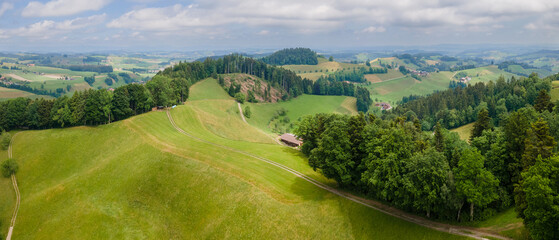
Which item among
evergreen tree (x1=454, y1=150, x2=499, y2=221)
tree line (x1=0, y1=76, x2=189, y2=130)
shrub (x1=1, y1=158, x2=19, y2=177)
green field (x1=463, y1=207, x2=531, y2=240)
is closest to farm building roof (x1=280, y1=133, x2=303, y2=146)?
tree line (x1=0, y1=76, x2=189, y2=130)

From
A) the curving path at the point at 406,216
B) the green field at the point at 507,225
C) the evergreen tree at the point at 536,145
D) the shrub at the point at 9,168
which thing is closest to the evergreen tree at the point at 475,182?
the green field at the point at 507,225

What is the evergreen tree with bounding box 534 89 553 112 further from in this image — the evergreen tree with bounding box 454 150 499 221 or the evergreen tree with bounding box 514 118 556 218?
the evergreen tree with bounding box 454 150 499 221

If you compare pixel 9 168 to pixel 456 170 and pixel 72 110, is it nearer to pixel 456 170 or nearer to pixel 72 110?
pixel 72 110

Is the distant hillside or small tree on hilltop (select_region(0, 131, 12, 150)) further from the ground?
the distant hillside

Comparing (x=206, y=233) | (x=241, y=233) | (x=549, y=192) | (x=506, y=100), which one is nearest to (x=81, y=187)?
(x=206, y=233)

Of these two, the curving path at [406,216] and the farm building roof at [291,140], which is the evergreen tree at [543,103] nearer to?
the curving path at [406,216]
